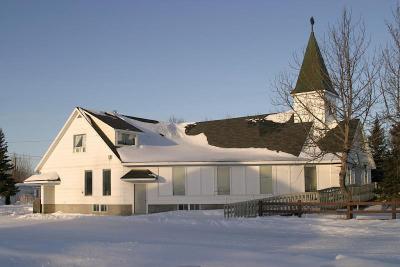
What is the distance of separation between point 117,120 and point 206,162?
859 centimetres

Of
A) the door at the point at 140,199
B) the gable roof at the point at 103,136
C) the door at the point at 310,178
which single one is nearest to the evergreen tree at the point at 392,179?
the door at the point at 310,178

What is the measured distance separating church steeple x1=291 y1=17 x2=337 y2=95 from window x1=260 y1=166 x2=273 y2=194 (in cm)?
551

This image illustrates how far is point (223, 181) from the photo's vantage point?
3434cm

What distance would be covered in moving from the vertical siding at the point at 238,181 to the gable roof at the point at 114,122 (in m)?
8.54

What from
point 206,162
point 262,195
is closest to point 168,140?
point 206,162

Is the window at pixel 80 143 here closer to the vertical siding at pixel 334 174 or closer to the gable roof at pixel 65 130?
the gable roof at pixel 65 130

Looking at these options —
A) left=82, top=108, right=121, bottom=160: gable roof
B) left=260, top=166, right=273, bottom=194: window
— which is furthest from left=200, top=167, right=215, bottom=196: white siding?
left=82, top=108, right=121, bottom=160: gable roof

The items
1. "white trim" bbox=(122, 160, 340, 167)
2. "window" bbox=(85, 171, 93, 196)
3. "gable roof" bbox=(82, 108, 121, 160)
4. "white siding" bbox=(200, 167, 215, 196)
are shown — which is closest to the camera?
"white trim" bbox=(122, 160, 340, 167)

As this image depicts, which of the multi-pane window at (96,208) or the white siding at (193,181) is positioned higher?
the white siding at (193,181)

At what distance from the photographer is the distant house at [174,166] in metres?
34.0

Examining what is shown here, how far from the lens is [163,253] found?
14094 millimetres

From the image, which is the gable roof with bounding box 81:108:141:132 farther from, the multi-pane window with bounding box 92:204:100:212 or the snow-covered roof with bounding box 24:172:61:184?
the multi-pane window with bounding box 92:204:100:212

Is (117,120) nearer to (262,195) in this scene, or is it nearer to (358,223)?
(262,195)

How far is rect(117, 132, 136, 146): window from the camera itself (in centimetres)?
3658
